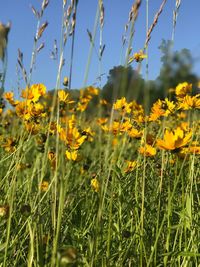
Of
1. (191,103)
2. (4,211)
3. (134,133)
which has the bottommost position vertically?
(4,211)

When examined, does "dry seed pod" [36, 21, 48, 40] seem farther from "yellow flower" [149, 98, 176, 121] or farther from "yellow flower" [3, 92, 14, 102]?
"yellow flower" [3, 92, 14, 102]

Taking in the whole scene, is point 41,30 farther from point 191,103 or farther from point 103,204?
point 191,103

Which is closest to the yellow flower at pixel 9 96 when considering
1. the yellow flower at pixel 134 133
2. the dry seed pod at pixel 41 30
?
the yellow flower at pixel 134 133

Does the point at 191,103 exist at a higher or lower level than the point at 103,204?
higher

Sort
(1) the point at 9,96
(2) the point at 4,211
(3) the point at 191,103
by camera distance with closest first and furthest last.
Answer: (2) the point at 4,211 → (3) the point at 191,103 → (1) the point at 9,96

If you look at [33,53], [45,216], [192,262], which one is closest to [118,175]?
[45,216]

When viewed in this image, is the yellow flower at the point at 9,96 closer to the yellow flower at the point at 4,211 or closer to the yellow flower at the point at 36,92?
the yellow flower at the point at 36,92

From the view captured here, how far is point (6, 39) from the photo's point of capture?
0.95 meters

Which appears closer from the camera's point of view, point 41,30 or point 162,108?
point 41,30

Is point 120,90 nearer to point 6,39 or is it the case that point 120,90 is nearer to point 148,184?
point 6,39

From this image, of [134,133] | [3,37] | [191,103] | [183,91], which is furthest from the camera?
[183,91]

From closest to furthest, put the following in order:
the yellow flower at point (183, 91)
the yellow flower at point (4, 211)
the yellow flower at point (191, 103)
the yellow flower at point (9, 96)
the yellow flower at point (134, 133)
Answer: the yellow flower at point (4, 211) → the yellow flower at point (191, 103) → the yellow flower at point (134, 133) → the yellow flower at point (183, 91) → the yellow flower at point (9, 96)

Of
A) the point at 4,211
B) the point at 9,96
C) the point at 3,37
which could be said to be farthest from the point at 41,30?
the point at 9,96

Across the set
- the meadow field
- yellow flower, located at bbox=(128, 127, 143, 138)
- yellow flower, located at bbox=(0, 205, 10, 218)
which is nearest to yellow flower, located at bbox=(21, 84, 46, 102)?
the meadow field
